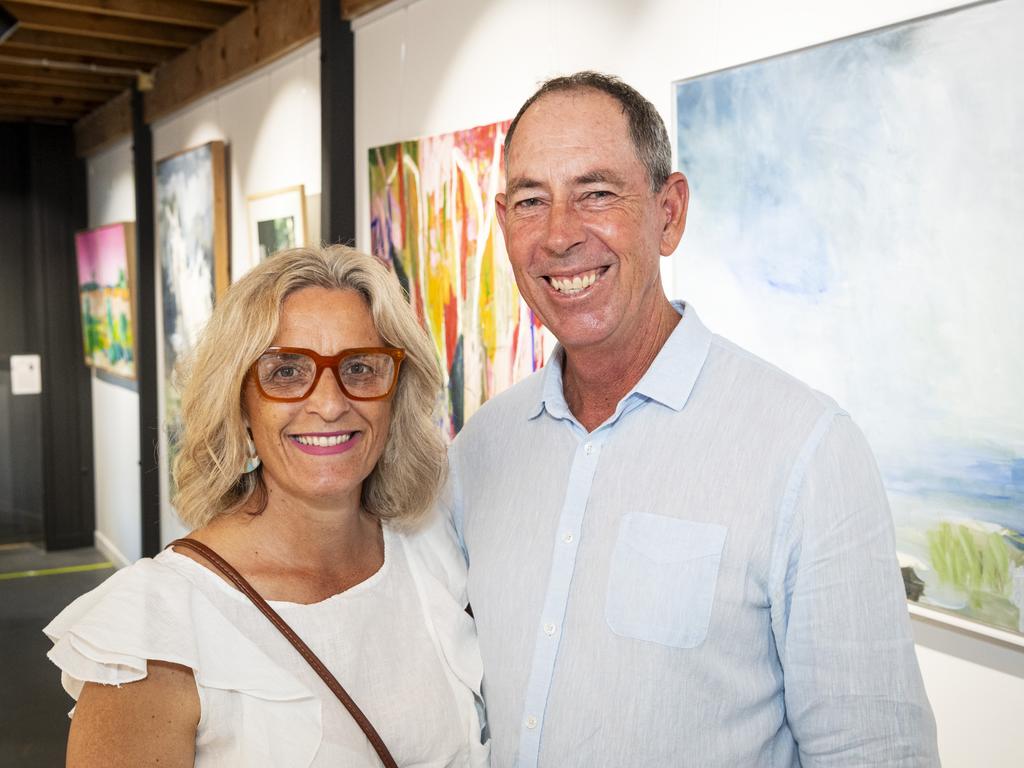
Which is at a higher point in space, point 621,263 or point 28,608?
point 621,263

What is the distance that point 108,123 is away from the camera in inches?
324

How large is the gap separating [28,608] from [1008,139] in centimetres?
741

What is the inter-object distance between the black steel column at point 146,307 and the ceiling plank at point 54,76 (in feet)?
0.77

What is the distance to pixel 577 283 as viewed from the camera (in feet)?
5.44

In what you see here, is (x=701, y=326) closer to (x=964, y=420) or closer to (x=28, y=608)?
(x=964, y=420)

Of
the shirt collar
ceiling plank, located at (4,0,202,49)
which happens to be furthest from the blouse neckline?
ceiling plank, located at (4,0,202,49)

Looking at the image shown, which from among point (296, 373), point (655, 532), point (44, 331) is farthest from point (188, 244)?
point (655, 532)

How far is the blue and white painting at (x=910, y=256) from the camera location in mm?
1847

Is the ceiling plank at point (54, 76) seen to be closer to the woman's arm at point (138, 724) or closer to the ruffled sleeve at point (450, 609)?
the ruffled sleeve at point (450, 609)

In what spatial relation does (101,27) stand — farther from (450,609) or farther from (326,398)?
(450,609)

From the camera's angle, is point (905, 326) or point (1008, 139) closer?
point (1008, 139)

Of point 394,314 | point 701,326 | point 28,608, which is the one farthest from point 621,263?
point 28,608

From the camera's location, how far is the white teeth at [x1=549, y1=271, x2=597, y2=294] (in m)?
1.65

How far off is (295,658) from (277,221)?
3786 mm
